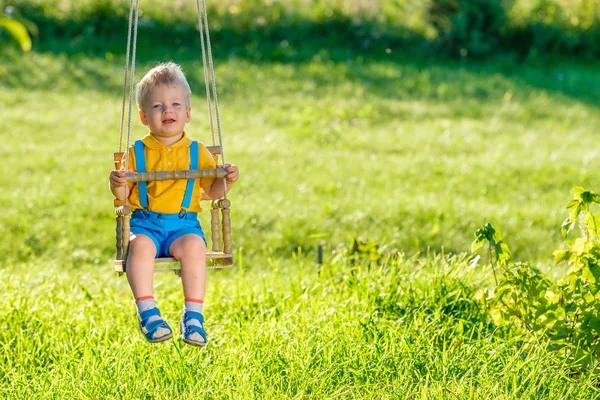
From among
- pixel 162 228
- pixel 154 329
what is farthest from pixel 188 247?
pixel 154 329

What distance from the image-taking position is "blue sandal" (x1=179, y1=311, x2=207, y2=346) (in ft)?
11.4

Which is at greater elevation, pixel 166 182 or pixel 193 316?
pixel 166 182

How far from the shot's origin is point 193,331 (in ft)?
11.5

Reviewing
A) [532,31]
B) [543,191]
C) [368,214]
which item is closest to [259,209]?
[368,214]

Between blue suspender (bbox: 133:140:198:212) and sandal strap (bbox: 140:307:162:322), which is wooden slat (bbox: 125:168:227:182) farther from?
sandal strap (bbox: 140:307:162:322)

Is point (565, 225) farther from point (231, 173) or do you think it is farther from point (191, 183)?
point (191, 183)

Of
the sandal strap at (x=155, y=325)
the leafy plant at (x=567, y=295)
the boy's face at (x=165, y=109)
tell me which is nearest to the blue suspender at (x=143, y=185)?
the boy's face at (x=165, y=109)

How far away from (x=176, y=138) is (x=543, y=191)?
5.12 metres

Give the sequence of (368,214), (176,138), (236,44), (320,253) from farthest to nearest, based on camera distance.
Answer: (236,44)
(368,214)
(320,253)
(176,138)

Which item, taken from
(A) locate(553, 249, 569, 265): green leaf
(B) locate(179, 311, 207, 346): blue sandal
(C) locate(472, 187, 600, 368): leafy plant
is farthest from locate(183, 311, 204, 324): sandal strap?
(A) locate(553, 249, 569, 265): green leaf

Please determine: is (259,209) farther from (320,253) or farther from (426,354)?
(426,354)

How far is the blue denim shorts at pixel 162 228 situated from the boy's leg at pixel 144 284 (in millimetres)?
78

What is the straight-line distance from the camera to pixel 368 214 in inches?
284

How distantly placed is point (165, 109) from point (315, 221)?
343 cm
